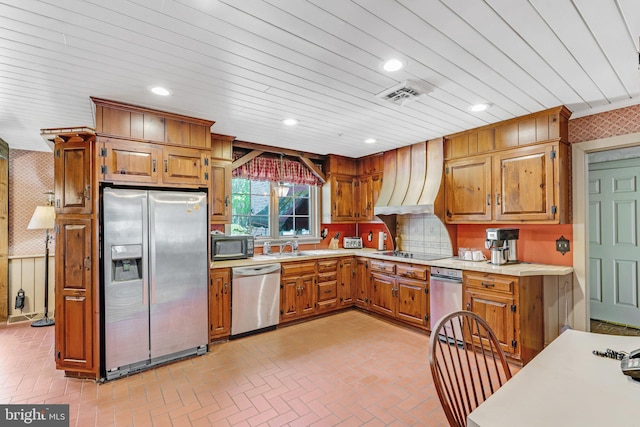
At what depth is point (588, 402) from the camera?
1.06 metres

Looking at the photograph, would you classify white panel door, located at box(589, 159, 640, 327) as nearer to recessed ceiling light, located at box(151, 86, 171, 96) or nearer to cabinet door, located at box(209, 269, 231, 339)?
cabinet door, located at box(209, 269, 231, 339)

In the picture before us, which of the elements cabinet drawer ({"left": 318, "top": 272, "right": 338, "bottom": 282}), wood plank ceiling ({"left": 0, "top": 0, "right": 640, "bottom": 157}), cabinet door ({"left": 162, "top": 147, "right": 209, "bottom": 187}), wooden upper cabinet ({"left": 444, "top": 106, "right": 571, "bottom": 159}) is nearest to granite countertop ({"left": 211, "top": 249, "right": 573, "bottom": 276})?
cabinet drawer ({"left": 318, "top": 272, "right": 338, "bottom": 282})

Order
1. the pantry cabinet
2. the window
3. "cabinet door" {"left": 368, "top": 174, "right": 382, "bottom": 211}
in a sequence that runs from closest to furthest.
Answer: the pantry cabinet
the window
"cabinet door" {"left": 368, "top": 174, "right": 382, "bottom": 211}

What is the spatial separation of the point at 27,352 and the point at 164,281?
1.86 meters

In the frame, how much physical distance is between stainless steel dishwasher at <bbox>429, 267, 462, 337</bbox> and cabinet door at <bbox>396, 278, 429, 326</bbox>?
0.10 metres

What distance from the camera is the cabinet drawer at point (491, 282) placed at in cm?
303

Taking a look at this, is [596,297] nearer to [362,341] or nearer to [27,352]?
[362,341]

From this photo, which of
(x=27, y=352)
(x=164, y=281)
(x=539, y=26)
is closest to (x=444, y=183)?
(x=539, y=26)

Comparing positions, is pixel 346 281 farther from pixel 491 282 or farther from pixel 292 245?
pixel 491 282

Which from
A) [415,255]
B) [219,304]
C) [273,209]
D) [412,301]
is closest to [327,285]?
[412,301]

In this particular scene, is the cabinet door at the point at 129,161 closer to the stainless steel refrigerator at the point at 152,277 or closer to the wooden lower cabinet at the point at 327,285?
the stainless steel refrigerator at the point at 152,277

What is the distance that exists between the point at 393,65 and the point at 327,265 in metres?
2.99

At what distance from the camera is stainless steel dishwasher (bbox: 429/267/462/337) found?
A: 3.45 meters

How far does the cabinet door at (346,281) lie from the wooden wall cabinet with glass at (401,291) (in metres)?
0.35
